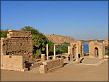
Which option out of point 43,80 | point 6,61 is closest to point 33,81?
point 43,80

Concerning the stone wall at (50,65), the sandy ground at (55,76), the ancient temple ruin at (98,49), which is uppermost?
the ancient temple ruin at (98,49)

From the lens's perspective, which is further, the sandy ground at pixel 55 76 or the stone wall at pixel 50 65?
the stone wall at pixel 50 65

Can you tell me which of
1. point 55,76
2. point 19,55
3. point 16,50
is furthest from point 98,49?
point 55,76

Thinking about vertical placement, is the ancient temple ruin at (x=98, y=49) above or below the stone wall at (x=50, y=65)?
above

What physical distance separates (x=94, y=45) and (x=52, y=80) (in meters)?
17.4

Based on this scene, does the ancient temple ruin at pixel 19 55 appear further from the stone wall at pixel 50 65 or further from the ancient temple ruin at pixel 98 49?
the ancient temple ruin at pixel 98 49

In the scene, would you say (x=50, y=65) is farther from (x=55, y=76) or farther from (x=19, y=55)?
(x=19, y=55)

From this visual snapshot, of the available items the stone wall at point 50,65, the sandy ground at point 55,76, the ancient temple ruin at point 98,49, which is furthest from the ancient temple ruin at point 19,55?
the ancient temple ruin at point 98,49

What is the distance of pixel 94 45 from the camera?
2641 cm

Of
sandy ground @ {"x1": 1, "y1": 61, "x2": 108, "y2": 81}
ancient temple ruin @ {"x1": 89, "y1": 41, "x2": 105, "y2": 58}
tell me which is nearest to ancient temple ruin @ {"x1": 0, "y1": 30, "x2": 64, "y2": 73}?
sandy ground @ {"x1": 1, "y1": 61, "x2": 108, "y2": 81}

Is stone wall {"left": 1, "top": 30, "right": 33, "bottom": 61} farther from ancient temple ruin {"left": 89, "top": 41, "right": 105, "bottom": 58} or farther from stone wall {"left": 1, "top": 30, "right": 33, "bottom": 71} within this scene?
ancient temple ruin {"left": 89, "top": 41, "right": 105, "bottom": 58}

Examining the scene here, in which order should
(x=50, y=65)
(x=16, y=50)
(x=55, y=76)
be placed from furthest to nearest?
(x=16, y=50) < (x=50, y=65) < (x=55, y=76)

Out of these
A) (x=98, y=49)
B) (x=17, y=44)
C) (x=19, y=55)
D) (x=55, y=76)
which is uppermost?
(x=17, y=44)

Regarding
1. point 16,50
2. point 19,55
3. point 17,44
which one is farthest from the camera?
point 17,44
